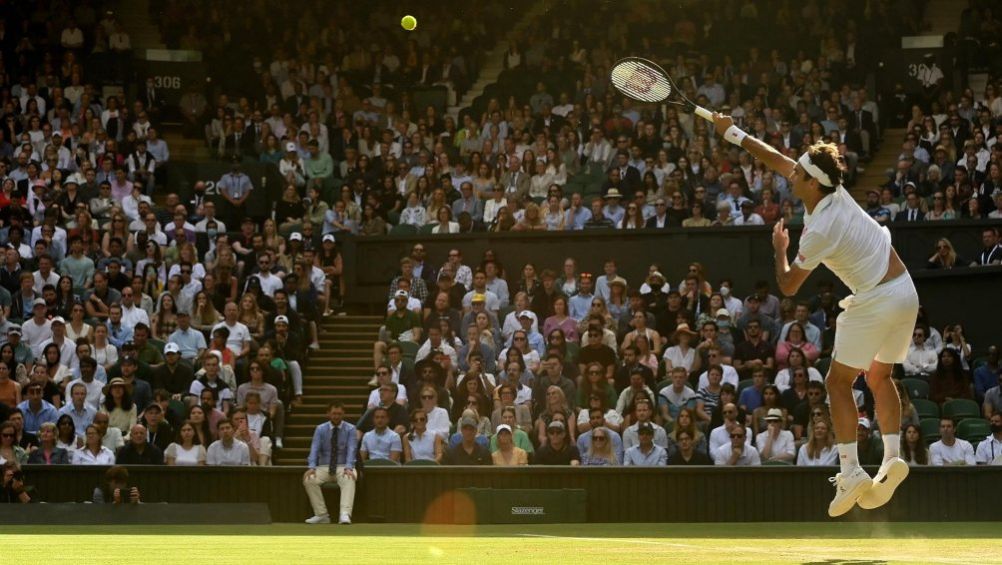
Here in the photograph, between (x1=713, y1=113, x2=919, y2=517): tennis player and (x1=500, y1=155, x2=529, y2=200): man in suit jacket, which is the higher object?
A: (x1=500, y1=155, x2=529, y2=200): man in suit jacket

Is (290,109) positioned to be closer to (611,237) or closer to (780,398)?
(611,237)

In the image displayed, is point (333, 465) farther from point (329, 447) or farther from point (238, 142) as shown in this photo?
point (238, 142)

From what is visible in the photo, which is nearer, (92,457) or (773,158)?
(773,158)

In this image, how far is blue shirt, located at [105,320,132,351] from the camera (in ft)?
69.1

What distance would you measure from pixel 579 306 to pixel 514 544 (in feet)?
36.4

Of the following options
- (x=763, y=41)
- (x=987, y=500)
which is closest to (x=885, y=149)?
(x=763, y=41)

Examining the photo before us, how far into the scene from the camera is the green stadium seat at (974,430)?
714 inches

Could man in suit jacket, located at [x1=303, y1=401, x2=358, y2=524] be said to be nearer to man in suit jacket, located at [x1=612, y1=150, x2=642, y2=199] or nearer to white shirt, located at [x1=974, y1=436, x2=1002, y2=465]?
white shirt, located at [x1=974, y1=436, x2=1002, y2=465]

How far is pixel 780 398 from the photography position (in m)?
18.7

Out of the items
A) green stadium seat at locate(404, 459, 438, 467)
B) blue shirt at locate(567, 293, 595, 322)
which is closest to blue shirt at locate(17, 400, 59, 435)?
green stadium seat at locate(404, 459, 438, 467)

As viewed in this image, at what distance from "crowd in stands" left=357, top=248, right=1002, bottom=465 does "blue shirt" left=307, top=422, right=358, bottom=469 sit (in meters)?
0.55

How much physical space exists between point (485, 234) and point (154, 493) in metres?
7.53

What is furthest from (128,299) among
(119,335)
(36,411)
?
(36,411)

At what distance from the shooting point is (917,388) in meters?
19.3
